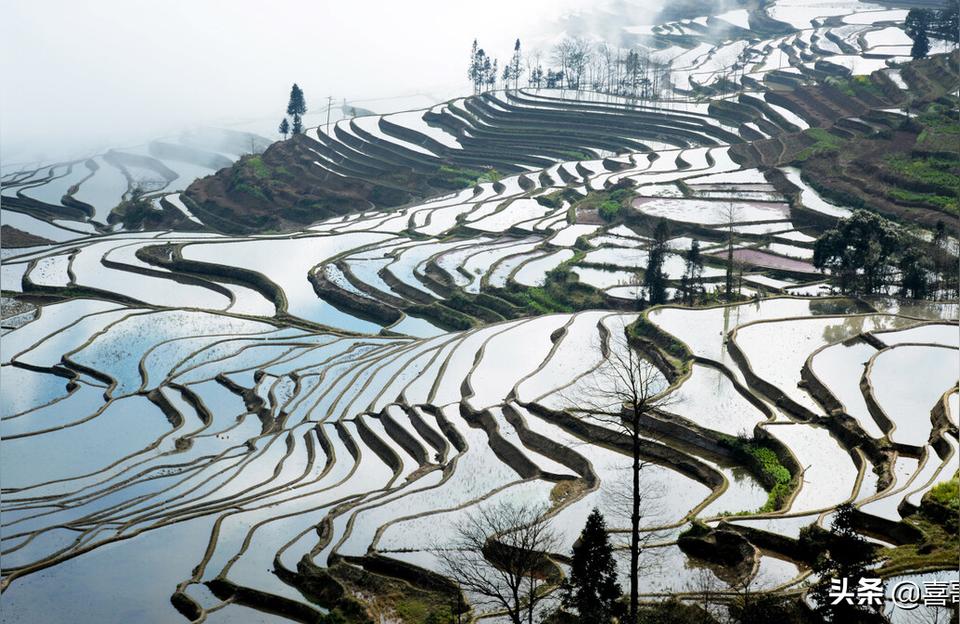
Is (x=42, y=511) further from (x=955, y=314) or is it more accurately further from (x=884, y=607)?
(x=955, y=314)

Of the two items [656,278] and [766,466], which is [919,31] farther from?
[766,466]

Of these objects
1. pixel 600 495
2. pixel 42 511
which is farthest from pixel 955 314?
pixel 42 511

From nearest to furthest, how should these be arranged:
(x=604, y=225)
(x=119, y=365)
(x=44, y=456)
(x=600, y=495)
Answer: (x=600, y=495) < (x=44, y=456) < (x=119, y=365) < (x=604, y=225)

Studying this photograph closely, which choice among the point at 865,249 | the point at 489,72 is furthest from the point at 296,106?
the point at 865,249

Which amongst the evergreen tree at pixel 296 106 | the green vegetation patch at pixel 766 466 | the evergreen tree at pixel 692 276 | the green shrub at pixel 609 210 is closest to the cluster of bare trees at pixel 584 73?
the evergreen tree at pixel 296 106

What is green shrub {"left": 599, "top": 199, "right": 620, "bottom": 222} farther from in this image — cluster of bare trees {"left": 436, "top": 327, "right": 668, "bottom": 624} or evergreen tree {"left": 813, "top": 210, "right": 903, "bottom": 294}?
cluster of bare trees {"left": 436, "top": 327, "right": 668, "bottom": 624}

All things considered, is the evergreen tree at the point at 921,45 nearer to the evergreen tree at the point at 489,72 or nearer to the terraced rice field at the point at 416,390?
the terraced rice field at the point at 416,390

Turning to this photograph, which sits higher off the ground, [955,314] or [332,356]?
[955,314]
